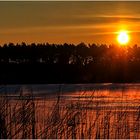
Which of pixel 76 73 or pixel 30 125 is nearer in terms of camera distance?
pixel 30 125

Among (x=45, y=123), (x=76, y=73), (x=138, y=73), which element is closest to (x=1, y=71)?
(x=76, y=73)

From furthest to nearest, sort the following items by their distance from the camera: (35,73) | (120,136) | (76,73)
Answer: (35,73)
(76,73)
(120,136)

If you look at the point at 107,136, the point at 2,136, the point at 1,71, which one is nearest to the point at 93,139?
the point at 107,136

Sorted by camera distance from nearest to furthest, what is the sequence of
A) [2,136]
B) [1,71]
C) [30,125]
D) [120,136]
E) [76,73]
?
[2,136], [30,125], [120,136], [1,71], [76,73]

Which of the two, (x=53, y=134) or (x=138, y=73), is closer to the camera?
(x=53, y=134)

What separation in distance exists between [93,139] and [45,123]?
1489 millimetres

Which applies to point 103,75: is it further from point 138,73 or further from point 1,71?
point 1,71

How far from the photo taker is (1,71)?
48875 mm

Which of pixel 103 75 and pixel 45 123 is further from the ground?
pixel 103 75

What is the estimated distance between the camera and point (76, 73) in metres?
57.5

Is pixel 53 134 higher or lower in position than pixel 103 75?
lower

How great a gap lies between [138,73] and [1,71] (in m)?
16.0

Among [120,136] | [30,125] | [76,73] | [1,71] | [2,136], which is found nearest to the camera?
[2,136]

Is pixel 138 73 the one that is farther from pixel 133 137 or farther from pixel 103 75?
pixel 133 137
